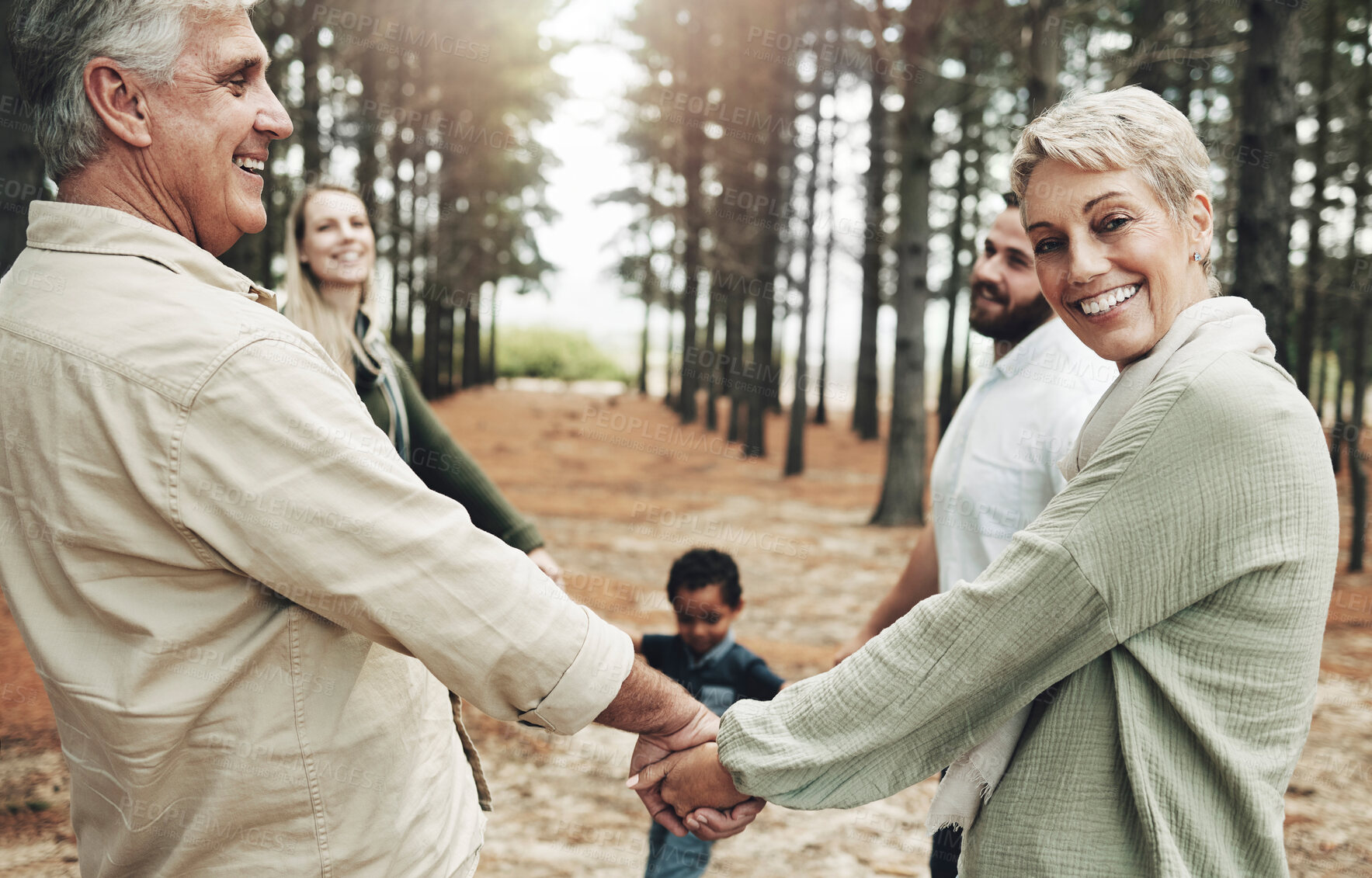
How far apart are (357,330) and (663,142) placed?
80.7 ft

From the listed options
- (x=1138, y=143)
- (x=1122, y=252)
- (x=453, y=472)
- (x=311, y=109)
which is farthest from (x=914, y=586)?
(x=311, y=109)

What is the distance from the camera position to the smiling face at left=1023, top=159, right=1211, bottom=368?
1.81m

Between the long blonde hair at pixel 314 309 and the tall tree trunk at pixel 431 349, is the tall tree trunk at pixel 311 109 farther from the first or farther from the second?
the tall tree trunk at pixel 431 349

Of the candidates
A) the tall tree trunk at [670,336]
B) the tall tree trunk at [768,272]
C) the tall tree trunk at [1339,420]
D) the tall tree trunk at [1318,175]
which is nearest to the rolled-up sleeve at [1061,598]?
the tall tree trunk at [1339,420]

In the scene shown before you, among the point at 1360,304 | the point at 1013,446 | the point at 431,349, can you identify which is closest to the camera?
the point at 1013,446

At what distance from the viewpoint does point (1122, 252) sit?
1.82 metres

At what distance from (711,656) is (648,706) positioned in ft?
5.13

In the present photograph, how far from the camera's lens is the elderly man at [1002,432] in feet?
9.79

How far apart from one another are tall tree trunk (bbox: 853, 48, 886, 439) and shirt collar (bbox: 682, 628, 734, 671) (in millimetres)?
15484

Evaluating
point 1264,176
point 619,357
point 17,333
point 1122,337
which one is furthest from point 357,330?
point 619,357

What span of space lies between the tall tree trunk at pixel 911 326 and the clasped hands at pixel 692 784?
11.4 meters

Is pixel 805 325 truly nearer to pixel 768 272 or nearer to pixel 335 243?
pixel 768 272

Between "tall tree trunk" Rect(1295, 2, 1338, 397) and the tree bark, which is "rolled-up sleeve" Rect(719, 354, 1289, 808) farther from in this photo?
the tree bark

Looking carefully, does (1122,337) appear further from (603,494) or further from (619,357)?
(619,357)
